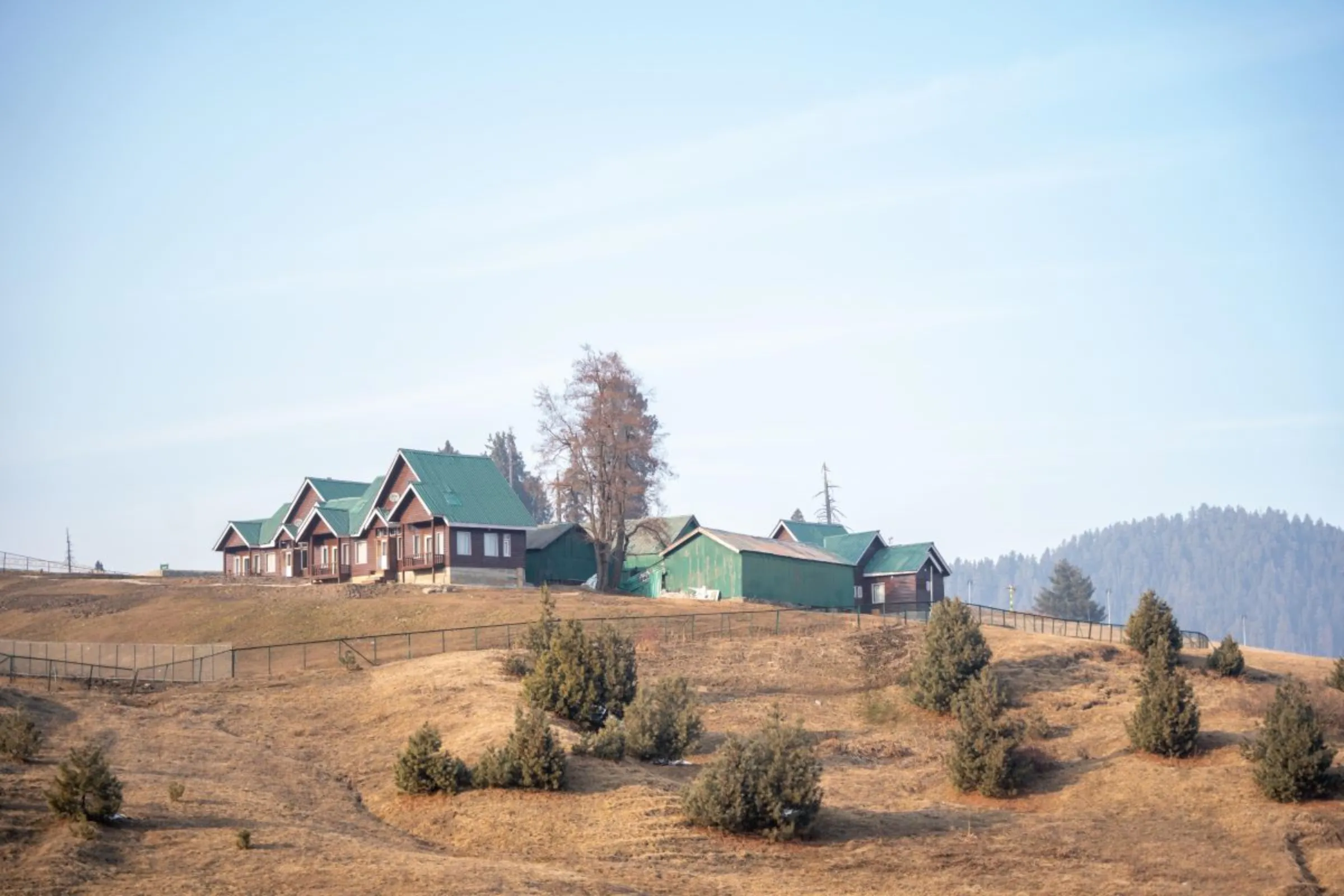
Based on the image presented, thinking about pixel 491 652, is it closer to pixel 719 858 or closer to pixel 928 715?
pixel 928 715

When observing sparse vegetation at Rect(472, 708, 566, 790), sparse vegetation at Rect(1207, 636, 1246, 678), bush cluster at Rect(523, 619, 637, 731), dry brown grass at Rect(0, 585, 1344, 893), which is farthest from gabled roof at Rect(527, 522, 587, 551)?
sparse vegetation at Rect(472, 708, 566, 790)

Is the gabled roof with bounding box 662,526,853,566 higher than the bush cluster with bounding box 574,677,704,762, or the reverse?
the gabled roof with bounding box 662,526,853,566

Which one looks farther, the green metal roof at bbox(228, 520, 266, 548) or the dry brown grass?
the green metal roof at bbox(228, 520, 266, 548)

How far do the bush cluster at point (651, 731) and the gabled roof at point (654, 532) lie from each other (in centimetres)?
4865

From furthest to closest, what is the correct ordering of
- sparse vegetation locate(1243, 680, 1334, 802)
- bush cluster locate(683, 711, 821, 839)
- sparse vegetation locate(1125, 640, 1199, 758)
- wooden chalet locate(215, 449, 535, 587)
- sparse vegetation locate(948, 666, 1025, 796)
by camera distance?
wooden chalet locate(215, 449, 535, 587), sparse vegetation locate(1125, 640, 1199, 758), sparse vegetation locate(948, 666, 1025, 796), sparse vegetation locate(1243, 680, 1334, 802), bush cluster locate(683, 711, 821, 839)

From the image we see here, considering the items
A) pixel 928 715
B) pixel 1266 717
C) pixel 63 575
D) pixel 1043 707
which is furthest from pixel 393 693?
pixel 63 575

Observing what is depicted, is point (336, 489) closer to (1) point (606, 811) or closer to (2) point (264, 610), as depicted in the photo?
(2) point (264, 610)

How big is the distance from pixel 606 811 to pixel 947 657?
20.8 m

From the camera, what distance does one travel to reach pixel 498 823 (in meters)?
31.4

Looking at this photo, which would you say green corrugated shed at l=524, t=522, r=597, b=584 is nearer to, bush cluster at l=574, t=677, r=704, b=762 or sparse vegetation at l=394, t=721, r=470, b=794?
bush cluster at l=574, t=677, r=704, b=762

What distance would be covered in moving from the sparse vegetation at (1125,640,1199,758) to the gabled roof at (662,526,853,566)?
120 ft

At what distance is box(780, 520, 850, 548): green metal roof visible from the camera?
96.9 m

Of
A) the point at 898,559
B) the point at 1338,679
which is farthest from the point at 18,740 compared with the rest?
the point at 898,559

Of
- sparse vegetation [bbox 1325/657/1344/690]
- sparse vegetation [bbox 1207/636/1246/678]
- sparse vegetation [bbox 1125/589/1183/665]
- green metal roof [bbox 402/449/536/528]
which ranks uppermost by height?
green metal roof [bbox 402/449/536/528]
